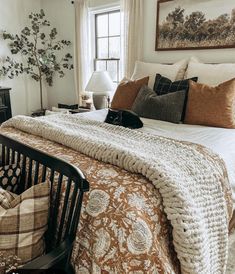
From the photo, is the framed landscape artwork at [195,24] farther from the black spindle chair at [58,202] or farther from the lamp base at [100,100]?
the black spindle chair at [58,202]

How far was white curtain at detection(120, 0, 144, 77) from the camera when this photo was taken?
124 inches

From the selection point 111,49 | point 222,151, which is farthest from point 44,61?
point 222,151

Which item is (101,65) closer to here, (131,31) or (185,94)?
(131,31)

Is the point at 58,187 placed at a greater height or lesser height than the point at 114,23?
lesser

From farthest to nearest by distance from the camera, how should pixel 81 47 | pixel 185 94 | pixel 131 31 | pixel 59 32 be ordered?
pixel 59 32
pixel 81 47
pixel 131 31
pixel 185 94

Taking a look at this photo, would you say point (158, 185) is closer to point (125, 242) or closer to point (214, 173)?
point (125, 242)

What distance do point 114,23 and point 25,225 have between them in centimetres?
342

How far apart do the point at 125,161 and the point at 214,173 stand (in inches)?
19.2

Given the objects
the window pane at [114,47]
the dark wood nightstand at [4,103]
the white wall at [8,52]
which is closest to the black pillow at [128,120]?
the window pane at [114,47]

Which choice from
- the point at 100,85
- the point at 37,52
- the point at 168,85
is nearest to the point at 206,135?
the point at 168,85

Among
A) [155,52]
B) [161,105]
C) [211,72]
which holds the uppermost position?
[155,52]

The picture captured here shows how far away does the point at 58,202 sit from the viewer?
1.06 meters

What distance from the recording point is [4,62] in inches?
166

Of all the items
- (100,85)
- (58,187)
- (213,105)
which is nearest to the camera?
(58,187)
